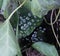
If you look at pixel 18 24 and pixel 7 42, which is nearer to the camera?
pixel 7 42

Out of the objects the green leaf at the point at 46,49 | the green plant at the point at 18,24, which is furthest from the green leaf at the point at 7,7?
the green leaf at the point at 46,49

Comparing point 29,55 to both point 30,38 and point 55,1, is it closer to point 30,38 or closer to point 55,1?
point 30,38

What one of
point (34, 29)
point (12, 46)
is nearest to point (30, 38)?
point (34, 29)

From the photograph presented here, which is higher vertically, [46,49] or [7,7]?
[7,7]

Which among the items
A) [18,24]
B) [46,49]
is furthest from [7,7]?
[46,49]

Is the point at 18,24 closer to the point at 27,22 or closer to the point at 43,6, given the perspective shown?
the point at 27,22

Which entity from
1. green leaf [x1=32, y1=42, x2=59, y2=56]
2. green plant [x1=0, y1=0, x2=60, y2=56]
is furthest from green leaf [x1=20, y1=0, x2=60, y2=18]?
green leaf [x1=32, y1=42, x2=59, y2=56]
